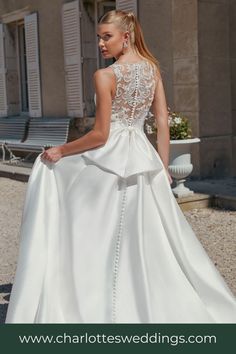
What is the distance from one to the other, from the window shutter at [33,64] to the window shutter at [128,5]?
207cm

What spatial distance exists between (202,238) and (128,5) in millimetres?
3838

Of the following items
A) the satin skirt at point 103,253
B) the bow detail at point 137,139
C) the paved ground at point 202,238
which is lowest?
the paved ground at point 202,238

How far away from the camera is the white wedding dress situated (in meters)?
2.68

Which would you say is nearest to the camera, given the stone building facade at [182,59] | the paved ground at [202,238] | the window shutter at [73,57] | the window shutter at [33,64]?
the paved ground at [202,238]

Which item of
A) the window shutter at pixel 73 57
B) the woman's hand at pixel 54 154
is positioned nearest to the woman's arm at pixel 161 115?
the woman's hand at pixel 54 154

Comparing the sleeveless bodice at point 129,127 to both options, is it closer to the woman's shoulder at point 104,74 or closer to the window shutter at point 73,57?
the woman's shoulder at point 104,74

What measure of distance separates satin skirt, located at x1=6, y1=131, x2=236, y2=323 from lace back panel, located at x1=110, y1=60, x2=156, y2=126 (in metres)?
0.27

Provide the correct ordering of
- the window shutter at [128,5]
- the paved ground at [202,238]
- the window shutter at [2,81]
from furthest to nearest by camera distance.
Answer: the window shutter at [2,81] < the window shutter at [128,5] < the paved ground at [202,238]

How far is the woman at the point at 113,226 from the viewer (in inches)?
105

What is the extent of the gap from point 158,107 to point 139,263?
0.77m

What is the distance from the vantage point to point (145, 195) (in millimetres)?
2809

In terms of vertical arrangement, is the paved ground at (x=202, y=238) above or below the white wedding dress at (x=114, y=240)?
below
